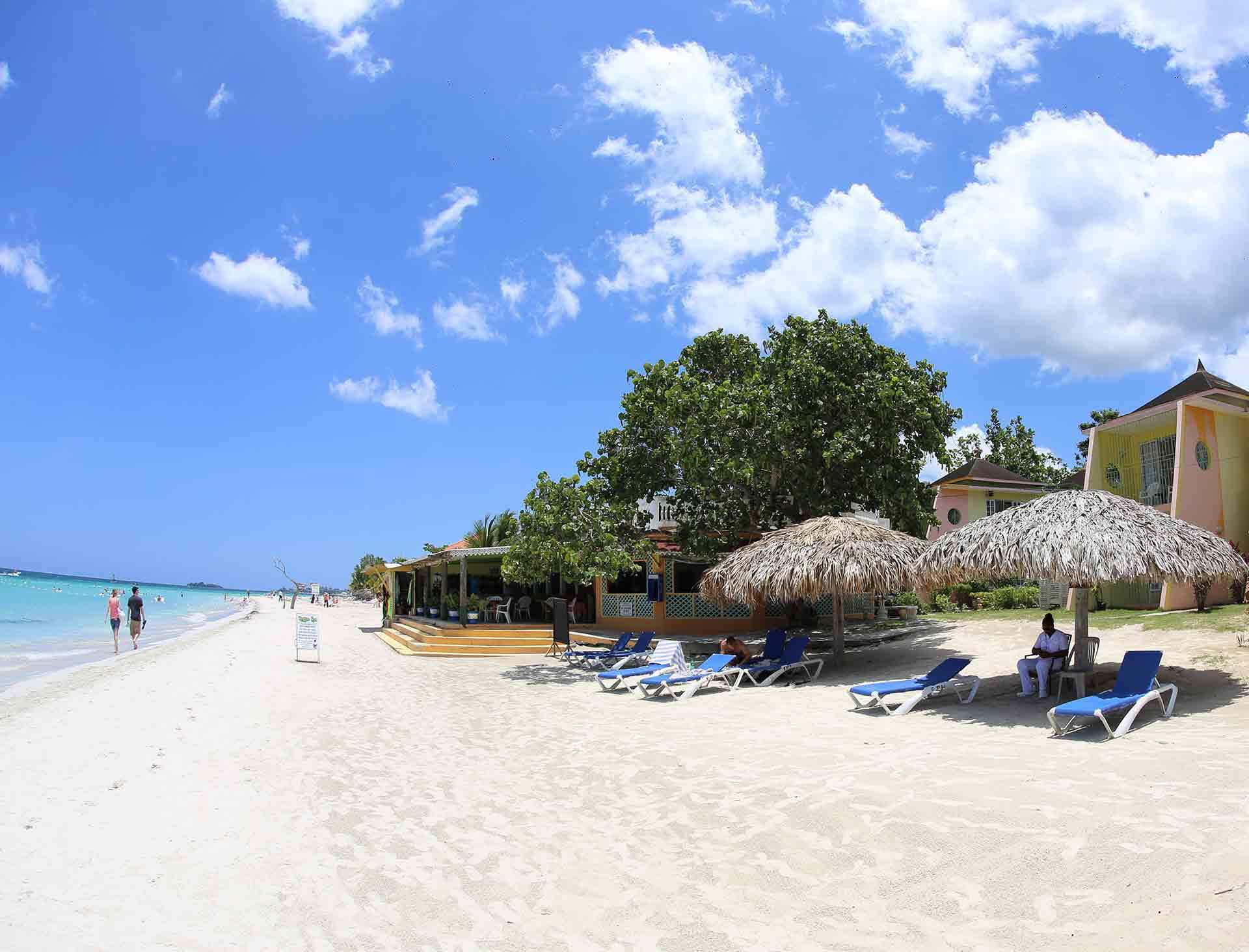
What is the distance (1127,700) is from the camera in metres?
7.64

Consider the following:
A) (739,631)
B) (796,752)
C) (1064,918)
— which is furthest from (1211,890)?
(739,631)

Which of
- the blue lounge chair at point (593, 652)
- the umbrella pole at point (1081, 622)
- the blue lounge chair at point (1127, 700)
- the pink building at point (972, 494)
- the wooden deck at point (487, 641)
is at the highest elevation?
the pink building at point (972, 494)

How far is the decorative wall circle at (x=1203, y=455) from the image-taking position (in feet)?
53.1

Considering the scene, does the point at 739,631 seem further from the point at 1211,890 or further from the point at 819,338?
the point at 1211,890

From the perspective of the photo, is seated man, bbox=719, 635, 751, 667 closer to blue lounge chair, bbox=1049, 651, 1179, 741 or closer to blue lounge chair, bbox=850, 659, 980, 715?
blue lounge chair, bbox=850, 659, 980, 715

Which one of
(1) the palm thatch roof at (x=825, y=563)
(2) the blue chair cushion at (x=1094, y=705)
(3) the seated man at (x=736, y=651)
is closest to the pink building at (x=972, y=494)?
(1) the palm thatch roof at (x=825, y=563)

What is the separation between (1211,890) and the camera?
407 cm

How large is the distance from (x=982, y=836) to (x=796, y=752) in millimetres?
2745

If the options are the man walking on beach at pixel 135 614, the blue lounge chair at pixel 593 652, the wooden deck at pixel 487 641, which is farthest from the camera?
the man walking on beach at pixel 135 614

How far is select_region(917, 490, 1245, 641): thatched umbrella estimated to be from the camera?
8.98 metres

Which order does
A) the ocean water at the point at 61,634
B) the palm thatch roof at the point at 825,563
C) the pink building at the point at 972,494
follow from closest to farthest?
the palm thatch roof at the point at 825,563 < the ocean water at the point at 61,634 < the pink building at the point at 972,494

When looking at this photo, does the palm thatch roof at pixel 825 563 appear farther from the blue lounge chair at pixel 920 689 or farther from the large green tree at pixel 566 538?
the large green tree at pixel 566 538

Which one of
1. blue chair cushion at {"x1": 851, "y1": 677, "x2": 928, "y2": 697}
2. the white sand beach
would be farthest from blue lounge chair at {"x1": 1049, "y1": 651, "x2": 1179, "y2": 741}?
blue chair cushion at {"x1": 851, "y1": 677, "x2": 928, "y2": 697}

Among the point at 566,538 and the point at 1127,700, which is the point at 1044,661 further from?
the point at 566,538
